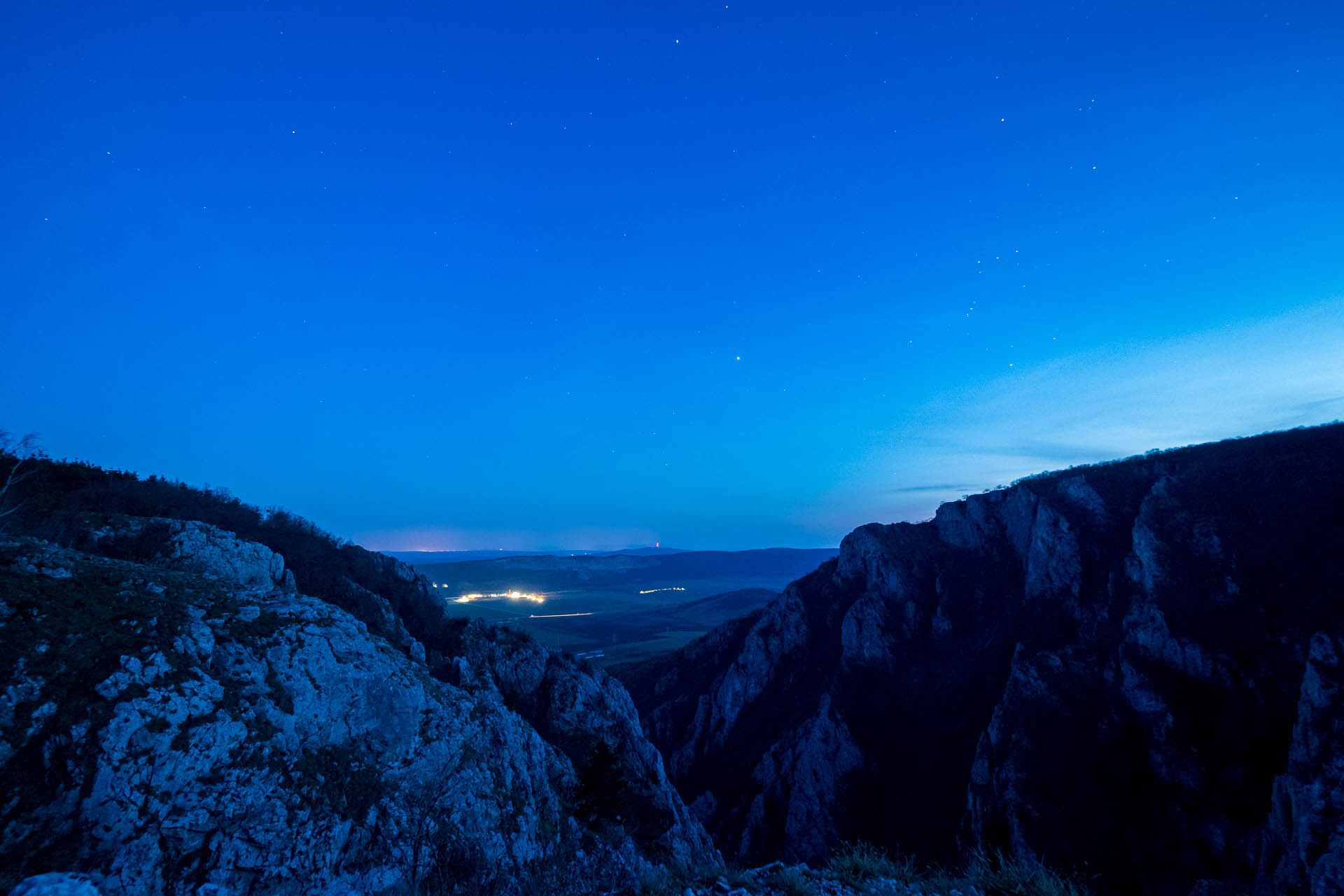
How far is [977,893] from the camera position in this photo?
8656 mm

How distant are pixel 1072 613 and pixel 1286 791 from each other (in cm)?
1686

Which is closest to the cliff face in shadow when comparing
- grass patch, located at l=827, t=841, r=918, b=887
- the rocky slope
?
grass patch, located at l=827, t=841, r=918, b=887

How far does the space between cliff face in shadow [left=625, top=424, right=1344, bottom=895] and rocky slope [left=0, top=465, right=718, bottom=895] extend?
23706mm

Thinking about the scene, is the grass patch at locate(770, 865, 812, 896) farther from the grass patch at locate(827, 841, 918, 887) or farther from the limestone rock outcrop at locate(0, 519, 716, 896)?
the limestone rock outcrop at locate(0, 519, 716, 896)

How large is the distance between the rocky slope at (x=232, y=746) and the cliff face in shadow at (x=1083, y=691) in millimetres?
23706

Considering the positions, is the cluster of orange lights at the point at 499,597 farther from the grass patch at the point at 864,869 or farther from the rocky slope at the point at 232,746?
the grass patch at the point at 864,869

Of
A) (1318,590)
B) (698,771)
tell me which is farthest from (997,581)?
(698,771)

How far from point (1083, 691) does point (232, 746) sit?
40551 mm

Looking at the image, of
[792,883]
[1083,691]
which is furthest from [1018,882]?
[1083,691]

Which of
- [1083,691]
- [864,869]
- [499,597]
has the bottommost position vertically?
[499,597]

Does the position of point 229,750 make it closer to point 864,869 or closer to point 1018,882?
point 864,869

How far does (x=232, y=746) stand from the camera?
11031 mm

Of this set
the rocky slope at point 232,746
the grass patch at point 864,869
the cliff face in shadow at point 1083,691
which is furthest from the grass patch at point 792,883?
the cliff face in shadow at point 1083,691

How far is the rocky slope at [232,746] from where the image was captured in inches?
364
